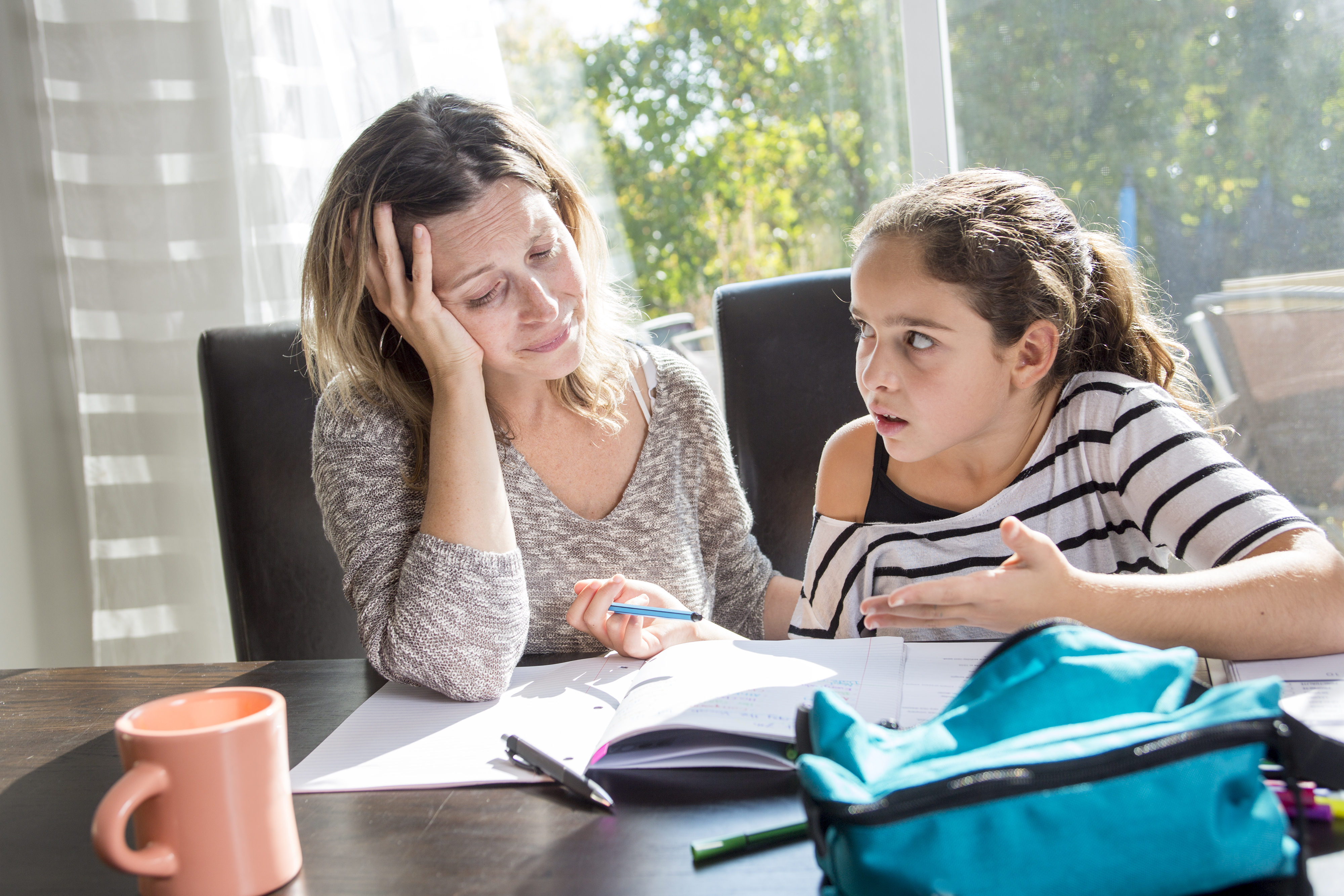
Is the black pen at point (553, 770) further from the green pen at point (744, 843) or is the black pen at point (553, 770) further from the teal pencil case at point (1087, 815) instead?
the teal pencil case at point (1087, 815)

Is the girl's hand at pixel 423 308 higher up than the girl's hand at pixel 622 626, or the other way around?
the girl's hand at pixel 423 308

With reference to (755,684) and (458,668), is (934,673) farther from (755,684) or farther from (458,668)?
(458,668)

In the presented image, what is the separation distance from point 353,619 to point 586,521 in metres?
0.49

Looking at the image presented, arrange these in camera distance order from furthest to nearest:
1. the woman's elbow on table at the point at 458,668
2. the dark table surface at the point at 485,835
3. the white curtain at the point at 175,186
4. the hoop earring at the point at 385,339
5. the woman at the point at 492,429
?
1. the white curtain at the point at 175,186
2. the hoop earring at the point at 385,339
3. the woman at the point at 492,429
4. the woman's elbow on table at the point at 458,668
5. the dark table surface at the point at 485,835

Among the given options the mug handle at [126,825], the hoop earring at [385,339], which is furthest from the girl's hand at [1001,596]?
the hoop earring at [385,339]

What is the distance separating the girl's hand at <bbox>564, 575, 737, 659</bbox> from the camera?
3.25 feet

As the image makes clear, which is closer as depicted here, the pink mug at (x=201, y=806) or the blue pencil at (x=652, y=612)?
the pink mug at (x=201, y=806)

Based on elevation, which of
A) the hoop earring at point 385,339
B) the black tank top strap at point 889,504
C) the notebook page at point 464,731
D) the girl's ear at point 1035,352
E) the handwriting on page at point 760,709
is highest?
the hoop earring at point 385,339

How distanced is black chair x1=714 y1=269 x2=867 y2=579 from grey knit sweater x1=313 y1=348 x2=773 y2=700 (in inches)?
3.4

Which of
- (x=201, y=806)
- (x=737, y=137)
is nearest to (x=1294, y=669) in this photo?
(x=201, y=806)

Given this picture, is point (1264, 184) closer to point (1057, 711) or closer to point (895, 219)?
point (895, 219)

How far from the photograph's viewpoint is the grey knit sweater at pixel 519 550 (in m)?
0.98

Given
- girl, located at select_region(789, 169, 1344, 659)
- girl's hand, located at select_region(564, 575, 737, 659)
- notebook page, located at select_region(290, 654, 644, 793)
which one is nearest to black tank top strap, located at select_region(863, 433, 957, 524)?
girl, located at select_region(789, 169, 1344, 659)

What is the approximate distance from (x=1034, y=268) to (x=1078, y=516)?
28 cm
